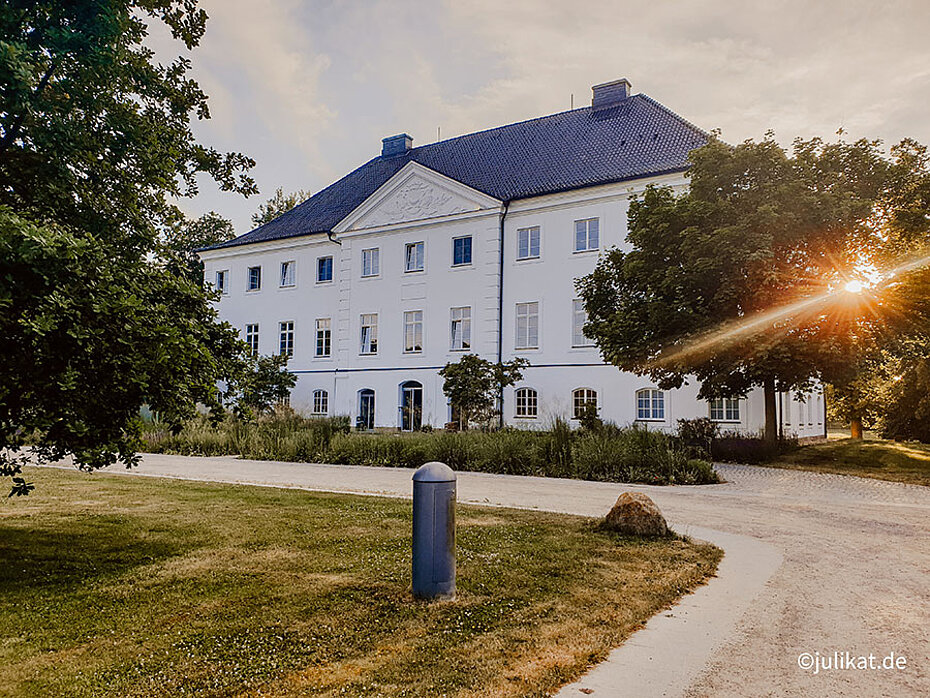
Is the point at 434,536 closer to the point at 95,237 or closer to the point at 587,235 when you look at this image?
the point at 95,237

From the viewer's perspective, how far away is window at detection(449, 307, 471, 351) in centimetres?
3144

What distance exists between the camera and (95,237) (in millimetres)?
5562

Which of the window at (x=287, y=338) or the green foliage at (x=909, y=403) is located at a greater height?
the window at (x=287, y=338)

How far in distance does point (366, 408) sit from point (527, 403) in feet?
28.6

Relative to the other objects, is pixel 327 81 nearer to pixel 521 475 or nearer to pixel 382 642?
pixel 382 642

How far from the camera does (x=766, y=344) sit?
17.9 metres

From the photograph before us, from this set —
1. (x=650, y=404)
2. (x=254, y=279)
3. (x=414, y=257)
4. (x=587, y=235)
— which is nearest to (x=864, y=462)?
(x=650, y=404)

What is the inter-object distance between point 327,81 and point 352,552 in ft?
Answer: 18.8

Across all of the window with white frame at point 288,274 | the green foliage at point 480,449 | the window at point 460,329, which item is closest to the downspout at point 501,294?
the window at point 460,329

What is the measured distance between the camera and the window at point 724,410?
25.4 metres

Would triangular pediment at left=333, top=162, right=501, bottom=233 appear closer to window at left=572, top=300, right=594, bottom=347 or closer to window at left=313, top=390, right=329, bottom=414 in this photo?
window at left=572, top=300, right=594, bottom=347

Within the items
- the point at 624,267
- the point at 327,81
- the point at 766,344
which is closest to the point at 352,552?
the point at 327,81

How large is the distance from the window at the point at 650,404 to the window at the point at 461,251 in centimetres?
983

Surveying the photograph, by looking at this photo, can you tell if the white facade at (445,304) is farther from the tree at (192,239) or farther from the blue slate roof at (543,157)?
the tree at (192,239)
